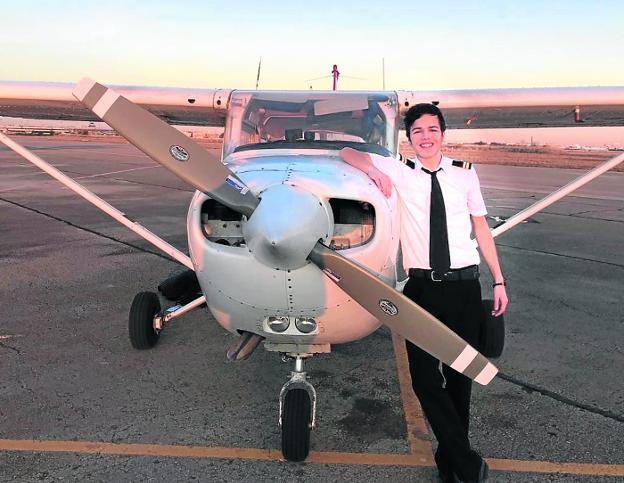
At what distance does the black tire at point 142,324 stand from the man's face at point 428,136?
255 cm

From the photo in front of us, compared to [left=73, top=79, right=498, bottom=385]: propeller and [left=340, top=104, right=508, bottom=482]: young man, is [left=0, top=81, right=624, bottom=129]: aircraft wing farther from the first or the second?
[left=73, top=79, right=498, bottom=385]: propeller

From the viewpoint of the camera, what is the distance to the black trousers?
255 centimetres

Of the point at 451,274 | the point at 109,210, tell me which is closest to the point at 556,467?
the point at 451,274

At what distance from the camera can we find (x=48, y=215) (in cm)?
1070

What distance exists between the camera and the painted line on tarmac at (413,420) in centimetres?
295

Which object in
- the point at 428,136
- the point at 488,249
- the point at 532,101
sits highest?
the point at 532,101

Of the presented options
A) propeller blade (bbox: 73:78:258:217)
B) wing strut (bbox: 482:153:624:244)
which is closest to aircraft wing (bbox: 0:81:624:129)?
wing strut (bbox: 482:153:624:244)

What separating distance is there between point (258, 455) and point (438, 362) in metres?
1.08

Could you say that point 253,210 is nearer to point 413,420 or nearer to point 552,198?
point 413,420

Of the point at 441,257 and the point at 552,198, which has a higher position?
the point at 441,257

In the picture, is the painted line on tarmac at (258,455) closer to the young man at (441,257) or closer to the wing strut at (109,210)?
the young man at (441,257)

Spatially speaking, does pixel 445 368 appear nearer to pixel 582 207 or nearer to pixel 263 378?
pixel 263 378

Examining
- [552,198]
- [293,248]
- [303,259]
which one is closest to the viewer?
[293,248]

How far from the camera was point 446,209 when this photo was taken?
263cm
